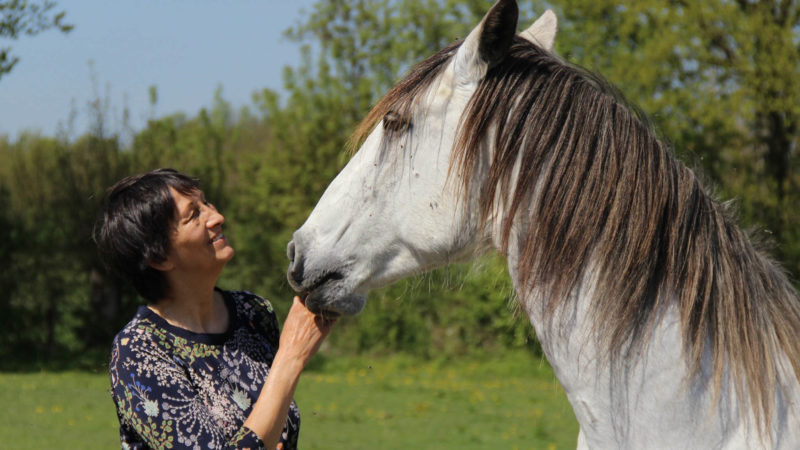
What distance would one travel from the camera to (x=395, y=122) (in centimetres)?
205

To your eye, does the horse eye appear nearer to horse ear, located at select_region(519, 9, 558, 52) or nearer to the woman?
horse ear, located at select_region(519, 9, 558, 52)

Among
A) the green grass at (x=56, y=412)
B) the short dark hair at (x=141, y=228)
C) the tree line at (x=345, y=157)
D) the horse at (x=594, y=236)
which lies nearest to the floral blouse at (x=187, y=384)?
the short dark hair at (x=141, y=228)

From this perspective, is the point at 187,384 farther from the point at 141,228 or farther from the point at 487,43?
the point at 487,43

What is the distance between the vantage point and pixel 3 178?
15.2 m

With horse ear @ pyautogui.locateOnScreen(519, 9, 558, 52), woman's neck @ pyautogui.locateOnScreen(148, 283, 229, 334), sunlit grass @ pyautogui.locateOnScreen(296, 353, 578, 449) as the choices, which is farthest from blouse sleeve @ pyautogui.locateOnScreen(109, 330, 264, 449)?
sunlit grass @ pyautogui.locateOnScreen(296, 353, 578, 449)

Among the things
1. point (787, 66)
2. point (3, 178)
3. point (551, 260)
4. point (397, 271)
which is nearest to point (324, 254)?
point (397, 271)

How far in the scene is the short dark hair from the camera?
2607mm

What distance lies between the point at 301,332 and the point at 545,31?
105cm

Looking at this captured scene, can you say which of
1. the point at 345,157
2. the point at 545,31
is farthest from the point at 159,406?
the point at 345,157

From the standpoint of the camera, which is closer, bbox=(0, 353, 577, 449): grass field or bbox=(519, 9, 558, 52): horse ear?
bbox=(519, 9, 558, 52): horse ear

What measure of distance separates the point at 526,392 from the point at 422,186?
10.3 meters

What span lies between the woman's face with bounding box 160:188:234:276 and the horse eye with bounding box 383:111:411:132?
822 mm

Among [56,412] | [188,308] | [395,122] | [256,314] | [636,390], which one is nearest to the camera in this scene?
[636,390]

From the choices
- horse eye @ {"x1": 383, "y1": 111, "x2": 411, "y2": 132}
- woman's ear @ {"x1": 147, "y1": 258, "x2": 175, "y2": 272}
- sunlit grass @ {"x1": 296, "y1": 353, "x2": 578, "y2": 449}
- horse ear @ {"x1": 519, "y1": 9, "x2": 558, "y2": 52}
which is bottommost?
sunlit grass @ {"x1": 296, "y1": 353, "x2": 578, "y2": 449}
